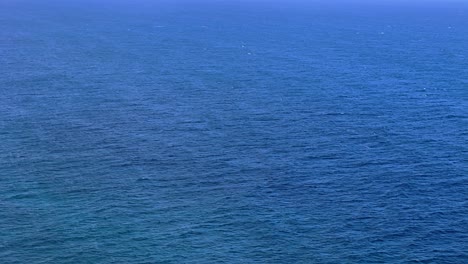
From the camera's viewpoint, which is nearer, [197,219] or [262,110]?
[197,219]

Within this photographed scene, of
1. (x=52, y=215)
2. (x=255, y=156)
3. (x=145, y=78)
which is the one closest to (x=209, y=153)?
(x=255, y=156)

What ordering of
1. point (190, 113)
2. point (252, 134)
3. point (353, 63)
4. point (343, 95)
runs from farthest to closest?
point (353, 63)
point (343, 95)
point (190, 113)
point (252, 134)

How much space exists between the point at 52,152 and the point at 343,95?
228 ft

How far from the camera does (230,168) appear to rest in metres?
106

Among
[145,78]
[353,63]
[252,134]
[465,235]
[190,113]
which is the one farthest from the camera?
[353,63]

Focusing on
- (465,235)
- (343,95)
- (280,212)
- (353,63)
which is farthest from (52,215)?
(353,63)

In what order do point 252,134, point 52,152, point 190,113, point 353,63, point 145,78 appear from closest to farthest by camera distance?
point 52,152 → point 252,134 → point 190,113 → point 145,78 → point 353,63

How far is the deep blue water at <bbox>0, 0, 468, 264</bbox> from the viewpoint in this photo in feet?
272

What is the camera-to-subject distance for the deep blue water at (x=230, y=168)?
272ft

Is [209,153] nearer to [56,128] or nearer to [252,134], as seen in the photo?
[252,134]

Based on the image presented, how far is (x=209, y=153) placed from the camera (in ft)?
367

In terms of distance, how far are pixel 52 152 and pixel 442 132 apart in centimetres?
6945

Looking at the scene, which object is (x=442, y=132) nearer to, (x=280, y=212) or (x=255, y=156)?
(x=255, y=156)

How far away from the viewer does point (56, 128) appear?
404 ft
